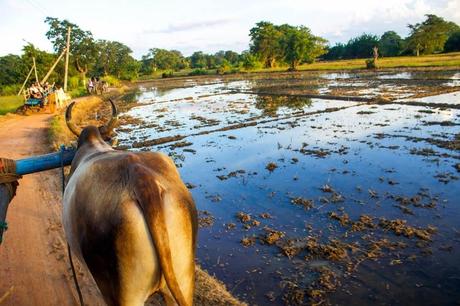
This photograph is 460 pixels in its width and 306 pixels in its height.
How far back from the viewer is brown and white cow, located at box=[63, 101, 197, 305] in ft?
8.10

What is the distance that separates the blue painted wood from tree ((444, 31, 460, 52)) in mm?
62005

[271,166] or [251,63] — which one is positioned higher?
[251,63]

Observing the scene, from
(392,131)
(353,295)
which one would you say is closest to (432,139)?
(392,131)

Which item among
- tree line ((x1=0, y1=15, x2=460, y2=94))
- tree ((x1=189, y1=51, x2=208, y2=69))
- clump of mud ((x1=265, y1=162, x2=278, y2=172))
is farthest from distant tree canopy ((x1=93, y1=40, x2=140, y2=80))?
clump of mud ((x1=265, y1=162, x2=278, y2=172))

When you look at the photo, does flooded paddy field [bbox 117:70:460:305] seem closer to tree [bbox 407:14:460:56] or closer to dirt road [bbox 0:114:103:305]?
dirt road [bbox 0:114:103:305]

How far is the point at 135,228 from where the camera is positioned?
246cm

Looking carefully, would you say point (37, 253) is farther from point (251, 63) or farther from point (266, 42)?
point (266, 42)

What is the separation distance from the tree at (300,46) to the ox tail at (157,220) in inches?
2136

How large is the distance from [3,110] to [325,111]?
1899 cm

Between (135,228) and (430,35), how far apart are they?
6258cm

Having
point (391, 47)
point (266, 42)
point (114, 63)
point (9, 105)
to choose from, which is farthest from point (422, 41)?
point (9, 105)

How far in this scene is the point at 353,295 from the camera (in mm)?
4730

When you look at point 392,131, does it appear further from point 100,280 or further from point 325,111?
point 100,280

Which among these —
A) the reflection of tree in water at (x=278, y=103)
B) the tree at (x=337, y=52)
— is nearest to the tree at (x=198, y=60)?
the tree at (x=337, y=52)
